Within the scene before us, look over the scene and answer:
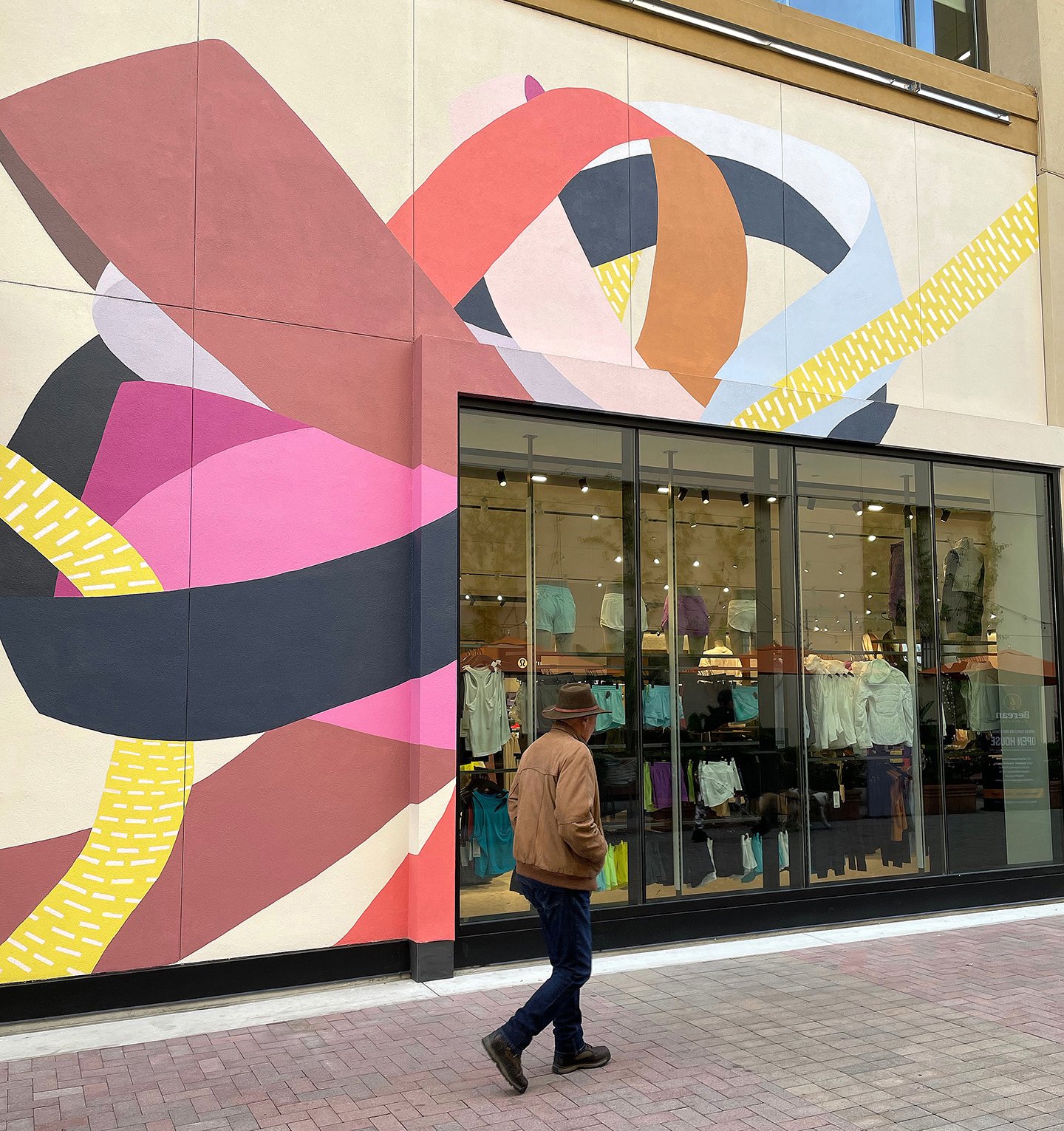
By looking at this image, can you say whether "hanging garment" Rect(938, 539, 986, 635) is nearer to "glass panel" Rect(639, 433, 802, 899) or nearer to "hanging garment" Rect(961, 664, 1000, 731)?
"hanging garment" Rect(961, 664, 1000, 731)

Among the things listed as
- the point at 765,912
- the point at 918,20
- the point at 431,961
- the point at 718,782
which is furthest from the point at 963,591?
the point at 431,961

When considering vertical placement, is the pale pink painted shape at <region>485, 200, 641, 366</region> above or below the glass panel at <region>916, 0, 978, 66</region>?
below

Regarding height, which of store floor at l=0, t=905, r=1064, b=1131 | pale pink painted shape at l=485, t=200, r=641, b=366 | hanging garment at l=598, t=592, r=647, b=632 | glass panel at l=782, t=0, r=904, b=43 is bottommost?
store floor at l=0, t=905, r=1064, b=1131

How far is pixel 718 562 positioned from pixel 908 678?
2.17m

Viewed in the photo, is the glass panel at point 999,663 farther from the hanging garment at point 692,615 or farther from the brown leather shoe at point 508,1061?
the brown leather shoe at point 508,1061

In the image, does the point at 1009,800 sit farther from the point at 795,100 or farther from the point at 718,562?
the point at 795,100

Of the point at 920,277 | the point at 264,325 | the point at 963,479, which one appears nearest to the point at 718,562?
the point at 963,479

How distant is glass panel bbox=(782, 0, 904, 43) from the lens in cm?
956

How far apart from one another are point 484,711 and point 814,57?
6212mm

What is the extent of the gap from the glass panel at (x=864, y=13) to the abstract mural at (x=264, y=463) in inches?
113

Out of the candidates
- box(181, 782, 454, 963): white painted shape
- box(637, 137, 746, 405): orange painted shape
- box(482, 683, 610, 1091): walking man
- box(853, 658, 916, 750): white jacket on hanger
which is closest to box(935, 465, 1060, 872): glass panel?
box(853, 658, 916, 750): white jacket on hanger

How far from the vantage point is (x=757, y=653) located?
8.62 meters

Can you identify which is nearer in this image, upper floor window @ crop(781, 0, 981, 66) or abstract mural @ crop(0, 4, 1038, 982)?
abstract mural @ crop(0, 4, 1038, 982)

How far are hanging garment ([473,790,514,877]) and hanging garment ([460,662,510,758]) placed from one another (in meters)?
0.33
